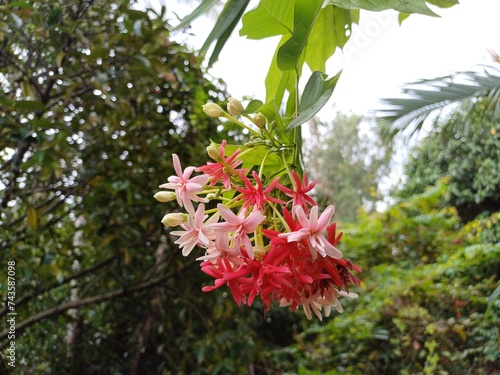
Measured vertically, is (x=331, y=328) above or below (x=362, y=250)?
below

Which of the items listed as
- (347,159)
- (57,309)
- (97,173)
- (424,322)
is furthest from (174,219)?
(347,159)

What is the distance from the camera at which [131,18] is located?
1467 mm

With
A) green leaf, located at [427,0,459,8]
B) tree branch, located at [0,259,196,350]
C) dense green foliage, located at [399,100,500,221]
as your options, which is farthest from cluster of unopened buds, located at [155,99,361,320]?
dense green foliage, located at [399,100,500,221]

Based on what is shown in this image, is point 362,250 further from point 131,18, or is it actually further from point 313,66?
point 313,66

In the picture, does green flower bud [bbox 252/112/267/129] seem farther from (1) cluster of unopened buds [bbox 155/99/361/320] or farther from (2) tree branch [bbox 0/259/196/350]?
(2) tree branch [bbox 0/259/196/350]

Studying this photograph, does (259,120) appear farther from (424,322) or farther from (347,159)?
(347,159)

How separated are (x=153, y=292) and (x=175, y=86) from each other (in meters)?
0.91

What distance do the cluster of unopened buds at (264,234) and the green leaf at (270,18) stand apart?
9 cm

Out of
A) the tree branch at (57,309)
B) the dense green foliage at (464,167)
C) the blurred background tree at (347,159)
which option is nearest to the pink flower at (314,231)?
the tree branch at (57,309)

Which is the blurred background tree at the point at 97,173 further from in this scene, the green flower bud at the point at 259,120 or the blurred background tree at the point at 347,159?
the blurred background tree at the point at 347,159

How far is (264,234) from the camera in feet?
1.57

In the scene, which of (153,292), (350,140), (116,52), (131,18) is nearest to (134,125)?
(116,52)

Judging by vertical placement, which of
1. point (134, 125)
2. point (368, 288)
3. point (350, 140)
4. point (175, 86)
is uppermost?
point (350, 140)

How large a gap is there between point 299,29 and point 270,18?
78 mm
